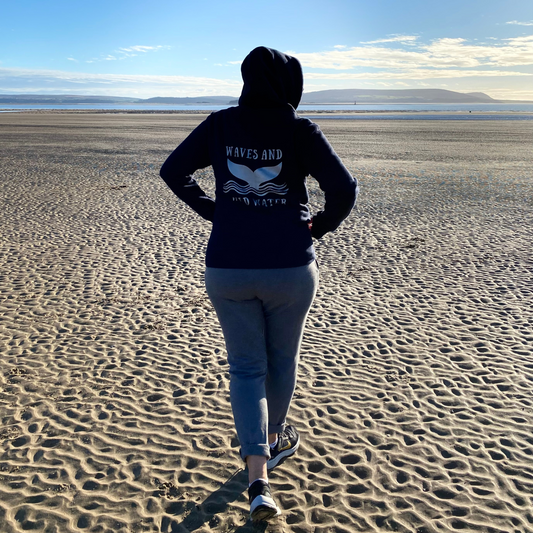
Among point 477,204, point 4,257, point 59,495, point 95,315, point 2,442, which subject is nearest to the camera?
point 59,495

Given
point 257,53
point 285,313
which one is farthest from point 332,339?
point 257,53

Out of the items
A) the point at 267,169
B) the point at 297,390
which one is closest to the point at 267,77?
the point at 267,169

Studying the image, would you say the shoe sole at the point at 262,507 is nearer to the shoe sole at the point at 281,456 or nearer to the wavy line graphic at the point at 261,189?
the shoe sole at the point at 281,456

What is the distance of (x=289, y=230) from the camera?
241 centimetres

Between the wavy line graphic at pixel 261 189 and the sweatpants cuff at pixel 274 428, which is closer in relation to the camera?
the wavy line graphic at pixel 261 189

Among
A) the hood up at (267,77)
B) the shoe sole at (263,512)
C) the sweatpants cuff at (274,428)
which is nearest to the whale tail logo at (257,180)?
the hood up at (267,77)

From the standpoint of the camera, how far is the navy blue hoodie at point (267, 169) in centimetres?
231

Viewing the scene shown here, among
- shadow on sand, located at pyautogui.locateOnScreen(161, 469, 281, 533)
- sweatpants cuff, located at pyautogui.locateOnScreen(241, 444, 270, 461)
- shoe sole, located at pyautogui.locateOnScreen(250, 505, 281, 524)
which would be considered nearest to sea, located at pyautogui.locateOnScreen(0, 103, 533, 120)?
shadow on sand, located at pyautogui.locateOnScreen(161, 469, 281, 533)

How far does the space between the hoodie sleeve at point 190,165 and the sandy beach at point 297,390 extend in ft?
5.89

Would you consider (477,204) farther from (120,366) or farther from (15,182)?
(15,182)

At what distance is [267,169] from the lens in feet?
7.65

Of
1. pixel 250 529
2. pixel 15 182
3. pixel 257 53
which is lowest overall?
pixel 250 529

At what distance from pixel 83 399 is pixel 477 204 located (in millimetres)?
11286

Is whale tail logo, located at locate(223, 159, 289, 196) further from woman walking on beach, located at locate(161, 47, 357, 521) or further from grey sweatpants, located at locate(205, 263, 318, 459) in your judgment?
grey sweatpants, located at locate(205, 263, 318, 459)
